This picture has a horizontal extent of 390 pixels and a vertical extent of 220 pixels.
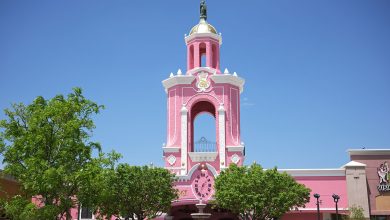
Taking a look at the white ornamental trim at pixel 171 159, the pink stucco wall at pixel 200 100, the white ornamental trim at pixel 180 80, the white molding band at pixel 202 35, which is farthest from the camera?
the white molding band at pixel 202 35

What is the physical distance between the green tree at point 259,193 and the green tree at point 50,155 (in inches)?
455

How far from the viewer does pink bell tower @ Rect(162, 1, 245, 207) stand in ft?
140

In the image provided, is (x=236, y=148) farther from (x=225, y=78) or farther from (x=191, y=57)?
(x=191, y=57)

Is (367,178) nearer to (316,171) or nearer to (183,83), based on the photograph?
(316,171)

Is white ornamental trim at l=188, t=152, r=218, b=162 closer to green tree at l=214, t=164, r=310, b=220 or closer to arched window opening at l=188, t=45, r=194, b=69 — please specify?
green tree at l=214, t=164, r=310, b=220

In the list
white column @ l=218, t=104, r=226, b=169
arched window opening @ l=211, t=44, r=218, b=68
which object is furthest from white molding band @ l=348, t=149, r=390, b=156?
arched window opening @ l=211, t=44, r=218, b=68

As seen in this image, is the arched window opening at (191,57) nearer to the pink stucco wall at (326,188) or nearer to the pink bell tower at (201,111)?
the pink bell tower at (201,111)

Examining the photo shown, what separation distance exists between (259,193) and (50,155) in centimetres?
1657

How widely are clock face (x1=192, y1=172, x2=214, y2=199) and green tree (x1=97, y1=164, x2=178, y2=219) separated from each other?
487 centimetres

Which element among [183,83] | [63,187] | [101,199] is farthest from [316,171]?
[63,187]

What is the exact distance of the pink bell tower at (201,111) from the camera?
1682 inches

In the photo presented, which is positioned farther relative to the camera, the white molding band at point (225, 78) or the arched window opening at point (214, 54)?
the arched window opening at point (214, 54)

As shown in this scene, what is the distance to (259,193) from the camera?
121ft

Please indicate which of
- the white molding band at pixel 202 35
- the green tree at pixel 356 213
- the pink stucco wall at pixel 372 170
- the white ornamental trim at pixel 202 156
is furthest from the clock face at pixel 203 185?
the white molding band at pixel 202 35
